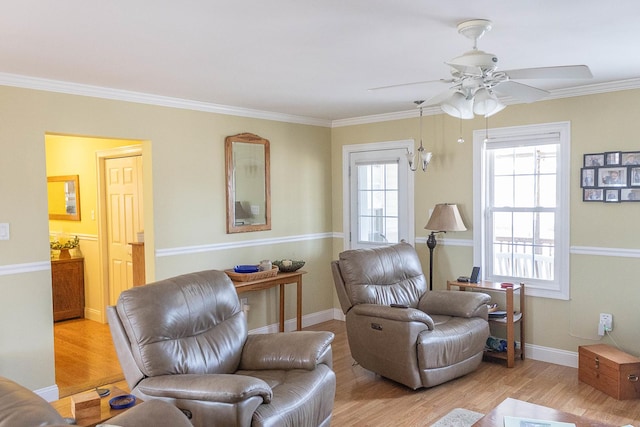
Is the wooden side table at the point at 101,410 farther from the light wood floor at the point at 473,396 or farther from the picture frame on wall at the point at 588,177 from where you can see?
the picture frame on wall at the point at 588,177

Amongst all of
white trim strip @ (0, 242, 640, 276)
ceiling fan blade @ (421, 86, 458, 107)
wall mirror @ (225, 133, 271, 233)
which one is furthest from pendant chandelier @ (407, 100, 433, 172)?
ceiling fan blade @ (421, 86, 458, 107)

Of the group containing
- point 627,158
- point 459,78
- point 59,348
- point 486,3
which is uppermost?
point 486,3

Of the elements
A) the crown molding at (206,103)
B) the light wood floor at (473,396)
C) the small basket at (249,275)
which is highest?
the crown molding at (206,103)

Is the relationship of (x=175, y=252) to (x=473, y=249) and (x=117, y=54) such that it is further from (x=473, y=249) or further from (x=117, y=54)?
(x=473, y=249)

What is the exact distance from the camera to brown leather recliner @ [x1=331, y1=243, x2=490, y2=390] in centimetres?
380

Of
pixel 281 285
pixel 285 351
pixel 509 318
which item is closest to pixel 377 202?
pixel 281 285

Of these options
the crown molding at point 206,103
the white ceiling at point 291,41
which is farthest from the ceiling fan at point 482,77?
the crown molding at point 206,103

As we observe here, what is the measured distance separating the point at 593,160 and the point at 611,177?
0.64 ft

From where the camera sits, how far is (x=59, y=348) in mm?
4977

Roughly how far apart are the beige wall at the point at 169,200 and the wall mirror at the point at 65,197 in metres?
0.29

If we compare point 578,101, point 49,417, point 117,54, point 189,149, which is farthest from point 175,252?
point 578,101

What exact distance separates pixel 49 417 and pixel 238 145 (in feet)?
12.5

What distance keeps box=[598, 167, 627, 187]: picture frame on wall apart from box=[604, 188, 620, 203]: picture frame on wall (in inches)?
1.6

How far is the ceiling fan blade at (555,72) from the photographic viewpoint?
2321 mm
